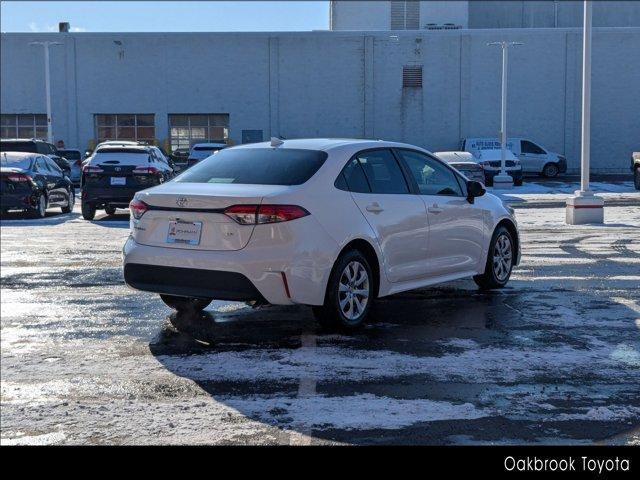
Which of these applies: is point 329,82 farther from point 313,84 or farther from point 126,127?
point 126,127

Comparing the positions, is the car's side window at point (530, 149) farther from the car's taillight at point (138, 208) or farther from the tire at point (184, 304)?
the car's taillight at point (138, 208)

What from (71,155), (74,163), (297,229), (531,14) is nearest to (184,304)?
(297,229)

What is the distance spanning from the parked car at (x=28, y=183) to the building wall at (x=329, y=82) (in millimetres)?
29907

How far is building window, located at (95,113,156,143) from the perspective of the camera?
51.0m

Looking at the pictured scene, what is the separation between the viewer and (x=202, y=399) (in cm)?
592

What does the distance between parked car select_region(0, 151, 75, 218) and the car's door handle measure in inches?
465

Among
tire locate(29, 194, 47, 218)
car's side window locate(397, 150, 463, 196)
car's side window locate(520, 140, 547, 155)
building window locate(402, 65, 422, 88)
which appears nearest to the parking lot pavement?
car's side window locate(397, 150, 463, 196)

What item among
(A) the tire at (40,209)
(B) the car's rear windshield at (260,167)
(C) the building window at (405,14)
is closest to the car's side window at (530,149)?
(C) the building window at (405,14)

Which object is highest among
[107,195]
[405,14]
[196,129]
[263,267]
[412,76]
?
[405,14]

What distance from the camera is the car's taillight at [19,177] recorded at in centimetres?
1923

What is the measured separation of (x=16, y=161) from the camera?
64.8 ft

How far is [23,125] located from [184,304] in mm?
44725
